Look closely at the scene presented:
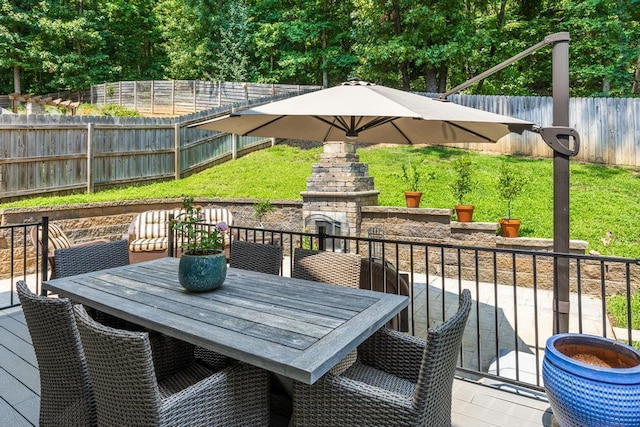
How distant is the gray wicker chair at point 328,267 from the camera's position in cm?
282

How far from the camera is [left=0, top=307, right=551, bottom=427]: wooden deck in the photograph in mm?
2236

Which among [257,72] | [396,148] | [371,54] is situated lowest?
[396,148]

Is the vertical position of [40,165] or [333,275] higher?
[40,165]

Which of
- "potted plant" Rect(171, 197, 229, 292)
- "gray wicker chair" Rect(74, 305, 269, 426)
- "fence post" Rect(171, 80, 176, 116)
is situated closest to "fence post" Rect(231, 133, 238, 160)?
"fence post" Rect(171, 80, 176, 116)

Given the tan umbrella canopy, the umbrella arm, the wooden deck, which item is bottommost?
the wooden deck

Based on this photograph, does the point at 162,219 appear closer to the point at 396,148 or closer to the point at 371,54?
the point at 396,148

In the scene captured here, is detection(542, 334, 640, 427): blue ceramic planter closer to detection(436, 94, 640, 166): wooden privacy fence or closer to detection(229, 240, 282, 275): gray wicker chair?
detection(229, 240, 282, 275): gray wicker chair

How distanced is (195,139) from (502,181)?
7.11 meters

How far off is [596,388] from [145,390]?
6.17 ft

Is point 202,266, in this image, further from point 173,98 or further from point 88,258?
point 173,98

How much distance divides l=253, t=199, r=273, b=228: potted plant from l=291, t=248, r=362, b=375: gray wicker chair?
407cm

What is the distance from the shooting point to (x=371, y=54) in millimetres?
12664

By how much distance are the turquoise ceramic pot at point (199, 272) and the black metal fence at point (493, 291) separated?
2.75 feet

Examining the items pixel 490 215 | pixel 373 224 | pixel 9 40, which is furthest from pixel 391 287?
pixel 9 40
